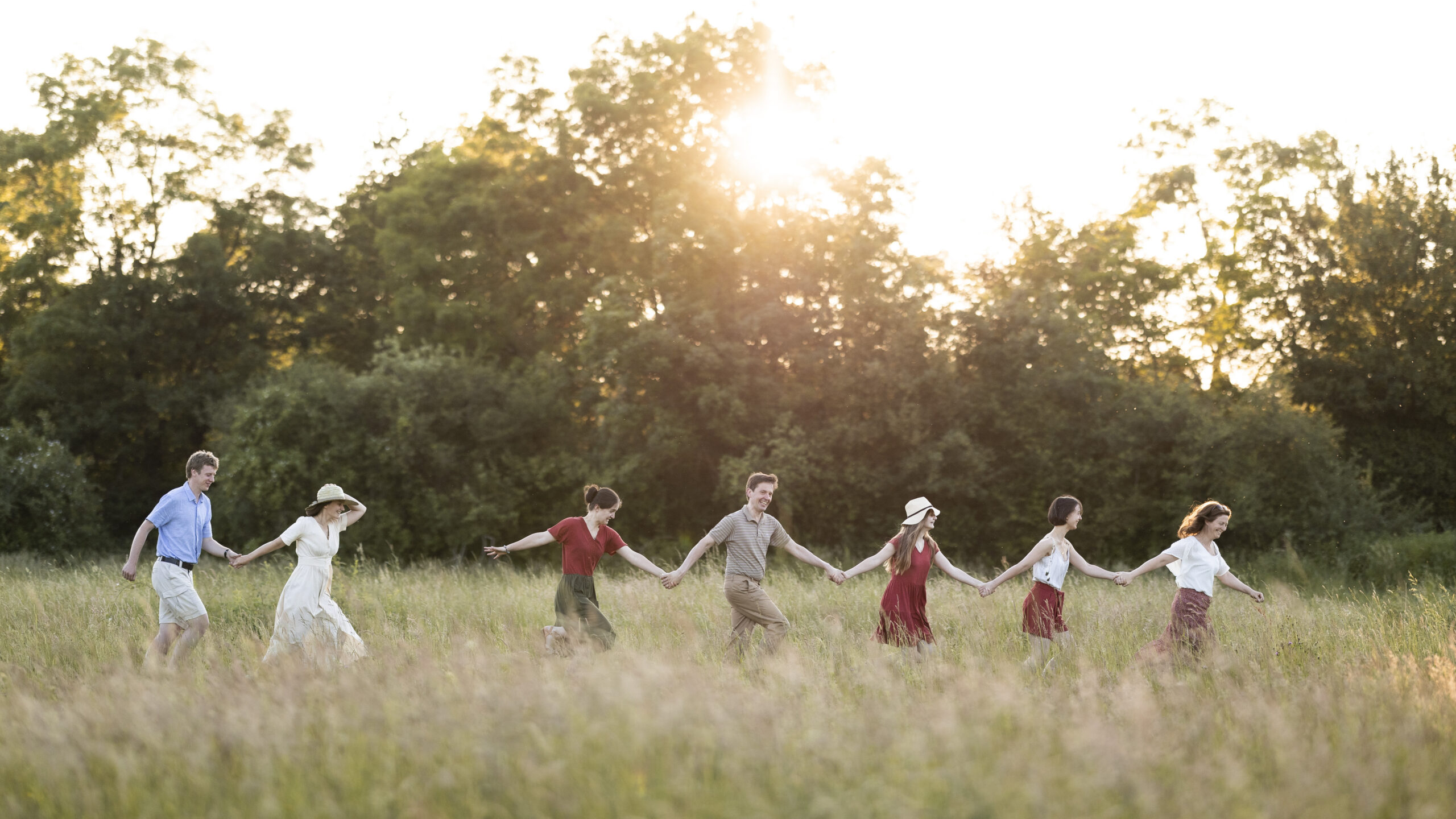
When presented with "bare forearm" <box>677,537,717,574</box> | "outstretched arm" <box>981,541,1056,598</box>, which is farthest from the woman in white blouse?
"bare forearm" <box>677,537,717,574</box>

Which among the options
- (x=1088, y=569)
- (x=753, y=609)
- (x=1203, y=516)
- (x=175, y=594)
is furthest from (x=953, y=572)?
(x=175, y=594)

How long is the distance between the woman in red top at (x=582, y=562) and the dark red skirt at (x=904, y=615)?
1923mm

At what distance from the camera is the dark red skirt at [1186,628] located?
8250mm

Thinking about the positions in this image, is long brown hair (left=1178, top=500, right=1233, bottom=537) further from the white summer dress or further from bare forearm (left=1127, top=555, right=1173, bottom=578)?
the white summer dress

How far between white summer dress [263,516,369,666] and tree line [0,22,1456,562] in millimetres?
16354

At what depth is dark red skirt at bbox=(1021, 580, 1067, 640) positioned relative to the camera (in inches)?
337

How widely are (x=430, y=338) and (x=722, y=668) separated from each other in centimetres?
2483

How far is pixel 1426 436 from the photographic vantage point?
27.5 m

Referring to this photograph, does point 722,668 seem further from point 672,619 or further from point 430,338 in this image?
point 430,338

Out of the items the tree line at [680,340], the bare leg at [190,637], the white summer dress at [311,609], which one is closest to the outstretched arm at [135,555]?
the bare leg at [190,637]

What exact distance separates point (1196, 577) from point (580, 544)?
478 centimetres

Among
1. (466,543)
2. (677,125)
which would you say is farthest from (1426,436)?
(466,543)

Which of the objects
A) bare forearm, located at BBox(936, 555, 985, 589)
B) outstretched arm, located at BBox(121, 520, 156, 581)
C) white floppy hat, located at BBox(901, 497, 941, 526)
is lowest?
outstretched arm, located at BBox(121, 520, 156, 581)

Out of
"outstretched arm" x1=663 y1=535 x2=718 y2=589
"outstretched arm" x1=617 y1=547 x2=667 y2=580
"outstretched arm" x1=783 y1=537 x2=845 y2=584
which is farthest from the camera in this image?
"outstretched arm" x1=783 y1=537 x2=845 y2=584
